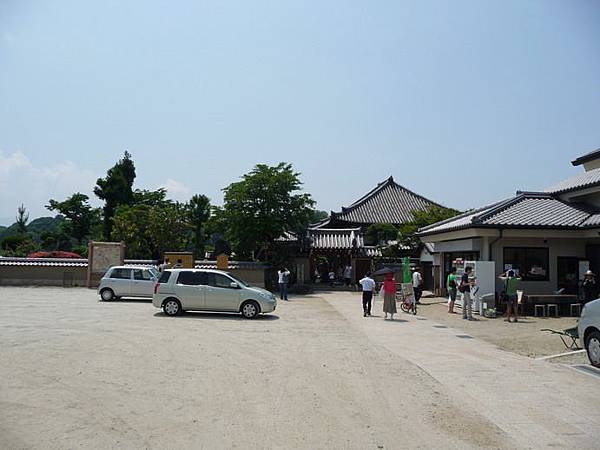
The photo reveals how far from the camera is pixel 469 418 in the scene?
6641mm

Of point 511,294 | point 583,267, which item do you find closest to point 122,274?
point 511,294

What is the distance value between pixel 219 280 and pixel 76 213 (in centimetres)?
4275

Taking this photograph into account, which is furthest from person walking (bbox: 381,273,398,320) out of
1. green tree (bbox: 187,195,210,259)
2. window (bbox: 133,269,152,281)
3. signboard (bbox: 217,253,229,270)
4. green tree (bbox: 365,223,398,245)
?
green tree (bbox: 187,195,210,259)

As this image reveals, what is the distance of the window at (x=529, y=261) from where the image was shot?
21.9 meters

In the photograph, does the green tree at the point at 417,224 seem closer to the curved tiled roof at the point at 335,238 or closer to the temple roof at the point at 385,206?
the curved tiled roof at the point at 335,238

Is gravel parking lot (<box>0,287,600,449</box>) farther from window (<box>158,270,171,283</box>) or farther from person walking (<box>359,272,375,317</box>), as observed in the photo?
person walking (<box>359,272,375,317</box>)

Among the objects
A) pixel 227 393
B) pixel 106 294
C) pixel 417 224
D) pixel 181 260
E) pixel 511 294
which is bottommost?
pixel 227 393

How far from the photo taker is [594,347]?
395 inches

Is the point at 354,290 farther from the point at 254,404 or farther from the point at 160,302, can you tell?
the point at 254,404

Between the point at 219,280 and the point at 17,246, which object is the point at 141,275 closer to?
the point at 219,280

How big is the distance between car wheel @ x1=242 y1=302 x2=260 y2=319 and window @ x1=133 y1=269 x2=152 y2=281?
23.5 ft

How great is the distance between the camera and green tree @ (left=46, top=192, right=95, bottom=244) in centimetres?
5462

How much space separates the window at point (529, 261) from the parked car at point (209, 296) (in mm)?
10660

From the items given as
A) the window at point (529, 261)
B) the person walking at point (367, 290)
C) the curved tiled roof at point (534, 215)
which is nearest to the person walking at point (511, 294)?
the curved tiled roof at point (534, 215)
